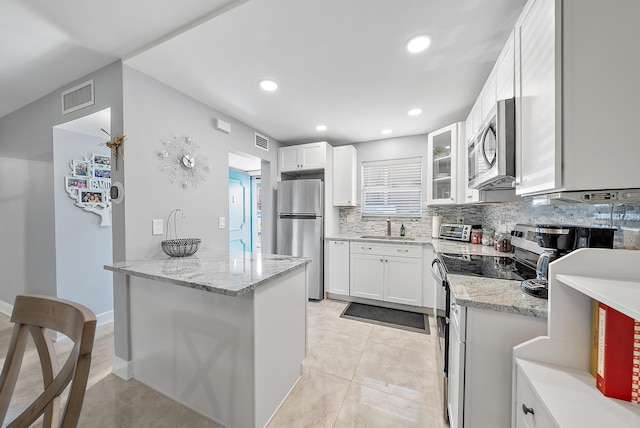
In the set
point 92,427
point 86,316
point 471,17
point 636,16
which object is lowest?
point 92,427

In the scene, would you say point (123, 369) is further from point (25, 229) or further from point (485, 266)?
point (485, 266)

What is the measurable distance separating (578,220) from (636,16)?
1028 mm

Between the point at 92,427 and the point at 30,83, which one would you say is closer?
the point at 92,427

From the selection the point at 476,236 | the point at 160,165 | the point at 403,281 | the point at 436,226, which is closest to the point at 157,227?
the point at 160,165

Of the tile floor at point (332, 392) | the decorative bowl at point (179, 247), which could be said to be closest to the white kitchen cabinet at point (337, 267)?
the tile floor at point (332, 392)

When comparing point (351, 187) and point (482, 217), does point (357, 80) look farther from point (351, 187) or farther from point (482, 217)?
point (482, 217)

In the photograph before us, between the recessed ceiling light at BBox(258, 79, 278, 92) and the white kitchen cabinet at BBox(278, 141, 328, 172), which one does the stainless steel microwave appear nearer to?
the recessed ceiling light at BBox(258, 79, 278, 92)

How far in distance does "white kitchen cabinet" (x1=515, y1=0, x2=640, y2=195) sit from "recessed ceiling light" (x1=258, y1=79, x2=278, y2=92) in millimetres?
1742

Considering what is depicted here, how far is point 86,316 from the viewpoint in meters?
0.64

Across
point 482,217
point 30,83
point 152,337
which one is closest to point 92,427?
point 152,337

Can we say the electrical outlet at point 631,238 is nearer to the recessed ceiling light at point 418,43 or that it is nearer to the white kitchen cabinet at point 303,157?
the recessed ceiling light at point 418,43

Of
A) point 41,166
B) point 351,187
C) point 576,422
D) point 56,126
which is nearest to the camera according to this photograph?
point 576,422

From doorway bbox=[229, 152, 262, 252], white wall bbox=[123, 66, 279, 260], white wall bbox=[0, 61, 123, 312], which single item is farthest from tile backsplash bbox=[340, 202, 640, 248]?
white wall bbox=[0, 61, 123, 312]

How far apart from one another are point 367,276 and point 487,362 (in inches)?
83.0
